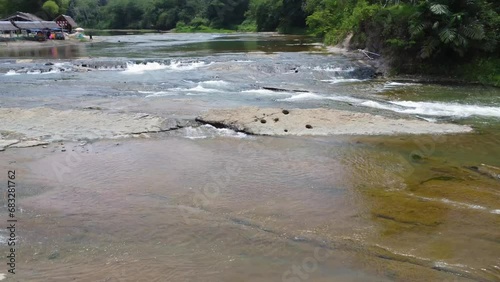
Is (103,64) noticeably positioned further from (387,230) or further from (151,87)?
(387,230)

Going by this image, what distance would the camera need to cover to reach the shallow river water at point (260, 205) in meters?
5.05

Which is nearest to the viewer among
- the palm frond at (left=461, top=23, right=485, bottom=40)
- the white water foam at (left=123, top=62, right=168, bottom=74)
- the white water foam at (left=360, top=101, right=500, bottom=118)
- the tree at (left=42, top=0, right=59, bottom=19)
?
the white water foam at (left=360, top=101, right=500, bottom=118)

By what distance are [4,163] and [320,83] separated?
12656mm

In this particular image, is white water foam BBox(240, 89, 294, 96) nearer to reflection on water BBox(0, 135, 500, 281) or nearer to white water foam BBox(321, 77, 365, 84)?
white water foam BBox(321, 77, 365, 84)

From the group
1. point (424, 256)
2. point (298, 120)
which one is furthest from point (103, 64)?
point (424, 256)

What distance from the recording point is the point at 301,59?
24.0 meters

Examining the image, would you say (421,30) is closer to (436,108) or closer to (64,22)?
(436,108)

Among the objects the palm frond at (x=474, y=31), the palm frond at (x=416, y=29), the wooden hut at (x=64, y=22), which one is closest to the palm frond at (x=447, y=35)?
the palm frond at (x=474, y=31)

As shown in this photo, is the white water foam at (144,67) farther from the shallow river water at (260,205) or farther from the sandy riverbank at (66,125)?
the sandy riverbank at (66,125)

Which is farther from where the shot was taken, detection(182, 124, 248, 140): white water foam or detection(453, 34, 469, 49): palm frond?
detection(453, 34, 469, 49): palm frond

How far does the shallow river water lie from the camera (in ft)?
16.6

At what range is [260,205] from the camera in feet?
22.2

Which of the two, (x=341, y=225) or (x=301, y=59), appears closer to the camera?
(x=341, y=225)

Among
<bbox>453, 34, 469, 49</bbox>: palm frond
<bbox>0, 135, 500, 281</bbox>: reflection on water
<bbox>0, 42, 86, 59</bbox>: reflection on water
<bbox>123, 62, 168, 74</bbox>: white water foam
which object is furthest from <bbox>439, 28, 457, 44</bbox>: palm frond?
<bbox>0, 42, 86, 59</bbox>: reflection on water
